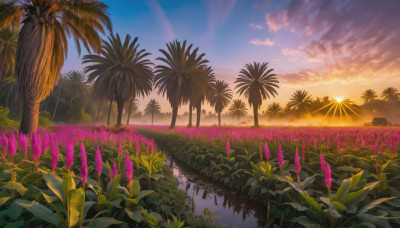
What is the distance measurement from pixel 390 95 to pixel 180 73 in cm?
10519

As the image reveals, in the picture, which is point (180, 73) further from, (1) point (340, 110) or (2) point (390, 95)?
(2) point (390, 95)

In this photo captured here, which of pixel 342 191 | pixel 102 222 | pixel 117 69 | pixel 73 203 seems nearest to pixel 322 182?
pixel 342 191

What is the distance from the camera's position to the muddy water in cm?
435

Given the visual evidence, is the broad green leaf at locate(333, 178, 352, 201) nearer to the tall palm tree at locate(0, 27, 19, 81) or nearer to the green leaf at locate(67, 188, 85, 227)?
the green leaf at locate(67, 188, 85, 227)

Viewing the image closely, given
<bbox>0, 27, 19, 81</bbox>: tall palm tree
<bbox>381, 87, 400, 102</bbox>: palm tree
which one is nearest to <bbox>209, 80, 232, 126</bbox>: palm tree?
<bbox>0, 27, 19, 81</bbox>: tall palm tree

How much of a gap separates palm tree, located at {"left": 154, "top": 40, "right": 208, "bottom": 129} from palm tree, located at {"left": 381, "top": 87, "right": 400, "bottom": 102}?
101674 mm

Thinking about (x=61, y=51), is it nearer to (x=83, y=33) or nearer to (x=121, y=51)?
(x=83, y=33)

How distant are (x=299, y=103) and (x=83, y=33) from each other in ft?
199

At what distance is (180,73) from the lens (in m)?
25.6

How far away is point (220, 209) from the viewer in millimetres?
4961

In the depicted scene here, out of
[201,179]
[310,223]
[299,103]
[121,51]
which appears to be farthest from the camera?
[299,103]

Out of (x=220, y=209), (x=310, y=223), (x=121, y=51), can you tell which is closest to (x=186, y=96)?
(x=121, y=51)

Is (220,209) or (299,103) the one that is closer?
(220,209)

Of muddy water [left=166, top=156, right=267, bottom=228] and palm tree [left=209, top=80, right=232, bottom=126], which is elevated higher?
palm tree [left=209, top=80, right=232, bottom=126]
